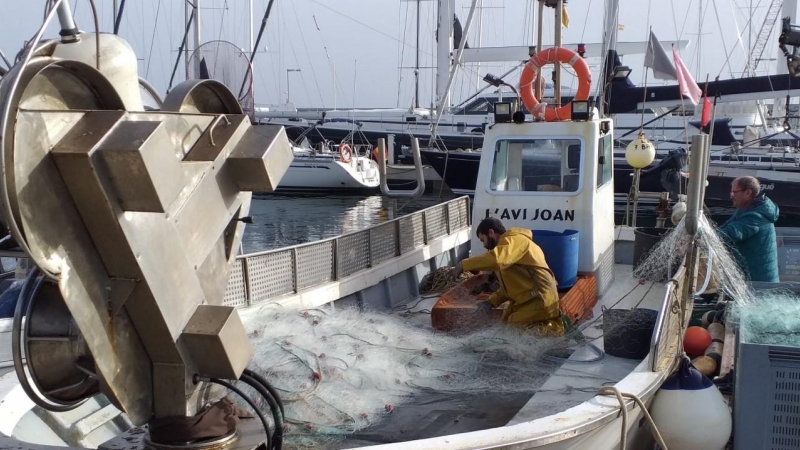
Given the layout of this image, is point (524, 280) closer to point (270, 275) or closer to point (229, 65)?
point (270, 275)

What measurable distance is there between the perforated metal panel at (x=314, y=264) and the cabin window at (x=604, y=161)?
10.0 feet

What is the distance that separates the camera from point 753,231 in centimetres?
651

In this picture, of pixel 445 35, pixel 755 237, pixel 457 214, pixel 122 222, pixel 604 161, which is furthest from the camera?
pixel 445 35

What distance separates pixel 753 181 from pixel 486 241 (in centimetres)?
252

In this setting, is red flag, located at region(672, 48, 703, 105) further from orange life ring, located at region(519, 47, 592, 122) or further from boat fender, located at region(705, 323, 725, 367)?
boat fender, located at region(705, 323, 725, 367)

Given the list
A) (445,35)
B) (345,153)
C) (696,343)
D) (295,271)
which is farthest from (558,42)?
(345,153)

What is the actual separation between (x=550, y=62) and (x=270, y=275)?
4.30 m

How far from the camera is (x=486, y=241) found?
6.04 meters

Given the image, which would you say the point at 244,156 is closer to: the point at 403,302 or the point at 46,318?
the point at 46,318

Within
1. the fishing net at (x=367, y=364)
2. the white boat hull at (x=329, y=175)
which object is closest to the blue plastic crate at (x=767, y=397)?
the fishing net at (x=367, y=364)

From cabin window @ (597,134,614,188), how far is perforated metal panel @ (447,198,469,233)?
2.07 meters

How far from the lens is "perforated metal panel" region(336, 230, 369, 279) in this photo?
6.79 metres

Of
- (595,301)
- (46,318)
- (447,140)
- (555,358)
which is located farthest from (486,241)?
(447,140)

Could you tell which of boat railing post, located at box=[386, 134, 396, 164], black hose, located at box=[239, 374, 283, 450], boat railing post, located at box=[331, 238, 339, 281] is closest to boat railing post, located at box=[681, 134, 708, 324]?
boat railing post, located at box=[331, 238, 339, 281]
